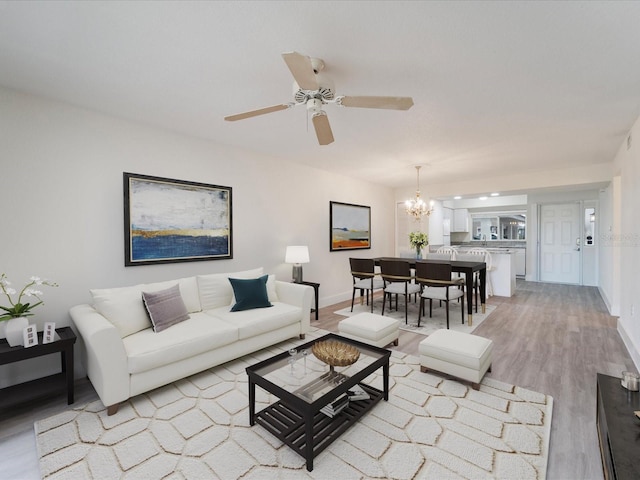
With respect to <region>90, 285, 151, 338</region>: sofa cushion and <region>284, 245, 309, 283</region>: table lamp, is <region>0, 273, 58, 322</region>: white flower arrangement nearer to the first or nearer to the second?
<region>90, 285, 151, 338</region>: sofa cushion

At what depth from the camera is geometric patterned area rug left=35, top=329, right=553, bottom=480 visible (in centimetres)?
162

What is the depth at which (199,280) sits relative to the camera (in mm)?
3338

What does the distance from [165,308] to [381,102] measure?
257 centimetres

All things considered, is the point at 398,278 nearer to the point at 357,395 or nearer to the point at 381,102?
the point at 357,395

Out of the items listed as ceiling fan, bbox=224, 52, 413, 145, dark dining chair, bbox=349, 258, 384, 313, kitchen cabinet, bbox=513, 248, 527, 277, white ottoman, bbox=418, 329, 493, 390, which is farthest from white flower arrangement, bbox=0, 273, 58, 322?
kitchen cabinet, bbox=513, 248, 527, 277

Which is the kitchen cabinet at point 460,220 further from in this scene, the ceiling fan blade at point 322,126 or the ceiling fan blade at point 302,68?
the ceiling fan blade at point 302,68

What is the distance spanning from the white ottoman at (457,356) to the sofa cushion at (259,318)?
1.46 m

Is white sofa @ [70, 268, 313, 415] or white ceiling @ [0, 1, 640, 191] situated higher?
white ceiling @ [0, 1, 640, 191]

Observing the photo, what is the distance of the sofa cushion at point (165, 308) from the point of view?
105 inches

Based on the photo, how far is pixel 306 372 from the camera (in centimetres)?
Result: 215

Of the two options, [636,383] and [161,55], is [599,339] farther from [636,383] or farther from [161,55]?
[161,55]

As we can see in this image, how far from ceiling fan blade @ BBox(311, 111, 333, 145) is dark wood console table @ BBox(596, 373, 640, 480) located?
235 centimetres

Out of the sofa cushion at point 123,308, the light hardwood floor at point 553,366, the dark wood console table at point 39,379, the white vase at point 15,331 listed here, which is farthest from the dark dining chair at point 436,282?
the white vase at point 15,331

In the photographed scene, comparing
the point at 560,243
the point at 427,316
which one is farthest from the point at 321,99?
the point at 560,243
